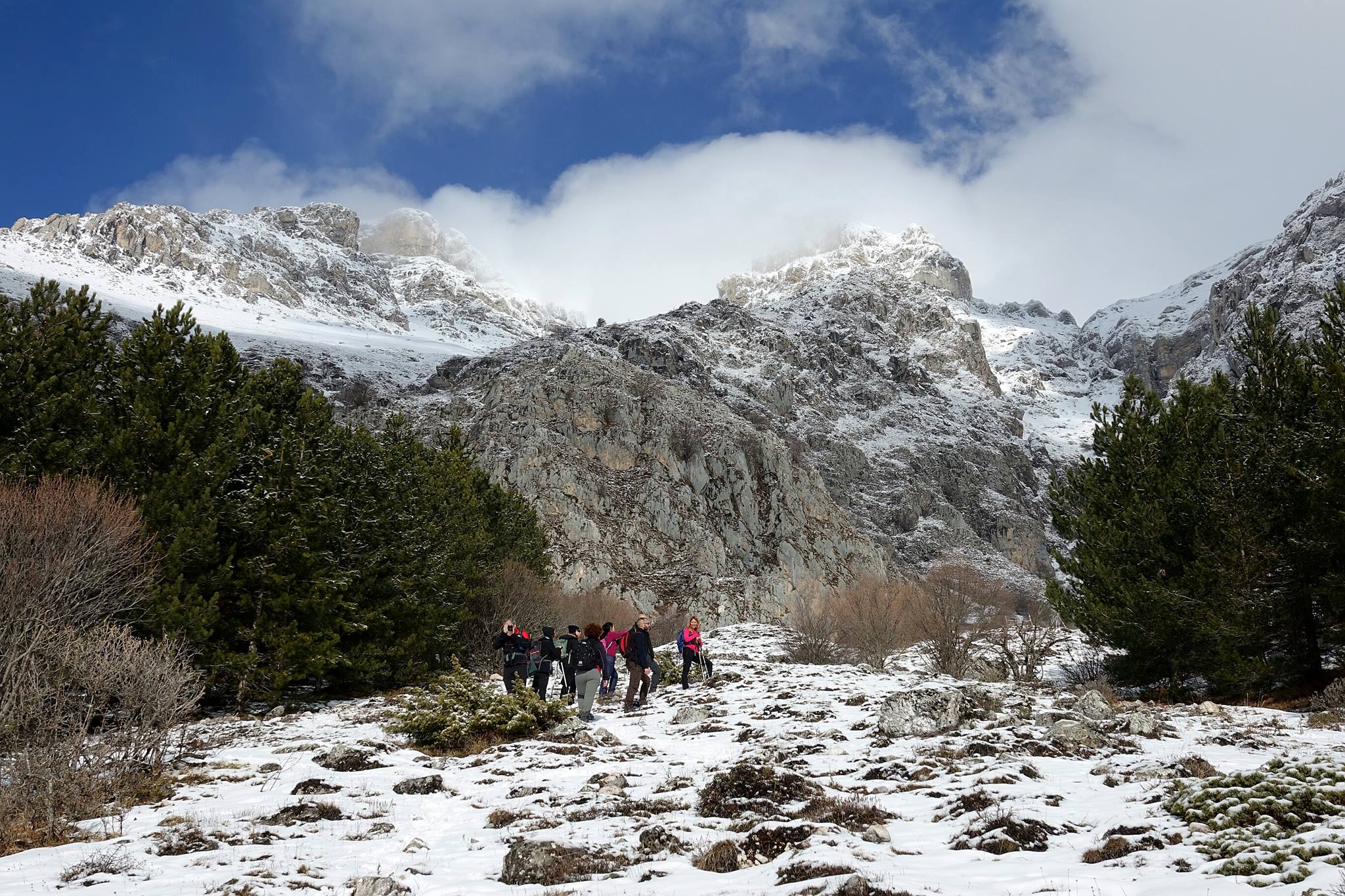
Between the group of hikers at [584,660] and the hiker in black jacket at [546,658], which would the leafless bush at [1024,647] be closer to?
the group of hikers at [584,660]

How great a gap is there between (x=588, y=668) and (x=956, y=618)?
636 inches

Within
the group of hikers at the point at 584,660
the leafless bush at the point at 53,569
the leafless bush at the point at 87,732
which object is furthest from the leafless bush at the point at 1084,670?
the leafless bush at the point at 53,569

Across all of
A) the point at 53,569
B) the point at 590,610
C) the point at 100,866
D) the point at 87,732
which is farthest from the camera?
the point at 590,610

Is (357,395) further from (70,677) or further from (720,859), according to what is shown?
(720,859)

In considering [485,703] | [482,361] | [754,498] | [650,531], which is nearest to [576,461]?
[650,531]

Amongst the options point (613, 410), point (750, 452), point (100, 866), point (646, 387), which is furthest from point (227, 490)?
point (646, 387)

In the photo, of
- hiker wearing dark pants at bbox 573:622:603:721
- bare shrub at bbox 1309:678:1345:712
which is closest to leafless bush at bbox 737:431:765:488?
hiker wearing dark pants at bbox 573:622:603:721

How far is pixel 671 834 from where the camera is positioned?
7.45 metres

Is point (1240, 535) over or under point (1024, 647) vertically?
over

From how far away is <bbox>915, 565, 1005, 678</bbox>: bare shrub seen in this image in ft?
80.6

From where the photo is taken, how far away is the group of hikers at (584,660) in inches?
615

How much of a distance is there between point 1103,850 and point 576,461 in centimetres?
6621

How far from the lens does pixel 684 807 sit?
345 inches

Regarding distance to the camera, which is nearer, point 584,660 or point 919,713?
point 919,713
